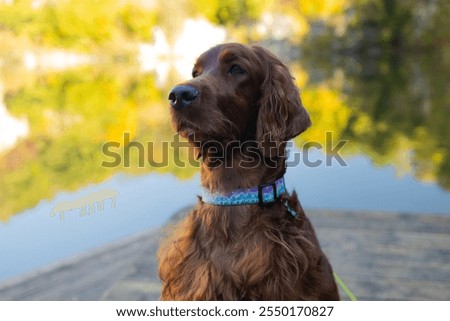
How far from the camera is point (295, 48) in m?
27.5

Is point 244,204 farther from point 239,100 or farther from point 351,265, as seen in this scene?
point 351,265

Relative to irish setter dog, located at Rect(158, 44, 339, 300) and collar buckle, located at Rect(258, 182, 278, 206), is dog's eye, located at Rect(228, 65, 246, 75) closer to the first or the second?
irish setter dog, located at Rect(158, 44, 339, 300)

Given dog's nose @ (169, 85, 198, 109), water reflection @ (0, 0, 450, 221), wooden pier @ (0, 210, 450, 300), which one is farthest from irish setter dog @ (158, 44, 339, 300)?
wooden pier @ (0, 210, 450, 300)

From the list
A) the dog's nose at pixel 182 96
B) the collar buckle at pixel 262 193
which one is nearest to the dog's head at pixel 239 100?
the dog's nose at pixel 182 96

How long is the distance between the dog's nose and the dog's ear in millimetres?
279

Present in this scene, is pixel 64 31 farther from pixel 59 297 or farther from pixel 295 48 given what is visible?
pixel 59 297

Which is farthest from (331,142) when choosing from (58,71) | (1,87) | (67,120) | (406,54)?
(406,54)

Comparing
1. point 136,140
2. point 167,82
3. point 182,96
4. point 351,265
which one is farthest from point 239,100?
point 167,82

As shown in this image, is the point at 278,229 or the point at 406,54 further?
the point at 406,54

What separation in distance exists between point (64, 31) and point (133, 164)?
20664mm

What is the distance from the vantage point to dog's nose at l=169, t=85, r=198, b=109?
154 cm

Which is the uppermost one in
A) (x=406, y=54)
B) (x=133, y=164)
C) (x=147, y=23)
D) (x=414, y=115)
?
(x=147, y=23)

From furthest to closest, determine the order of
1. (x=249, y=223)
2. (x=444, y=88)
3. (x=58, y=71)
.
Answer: (x=58, y=71) < (x=444, y=88) < (x=249, y=223)

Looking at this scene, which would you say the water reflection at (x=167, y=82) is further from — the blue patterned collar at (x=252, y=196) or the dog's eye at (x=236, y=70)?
the blue patterned collar at (x=252, y=196)
